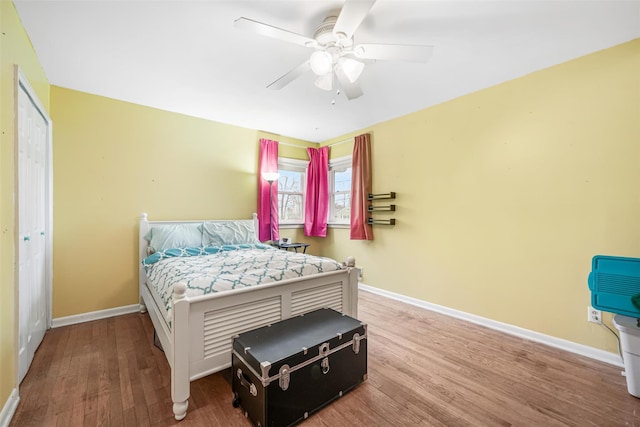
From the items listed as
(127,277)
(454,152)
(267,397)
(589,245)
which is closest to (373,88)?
(454,152)

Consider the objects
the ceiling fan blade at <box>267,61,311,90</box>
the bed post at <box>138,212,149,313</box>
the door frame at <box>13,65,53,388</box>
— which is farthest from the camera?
the bed post at <box>138,212,149,313</box>

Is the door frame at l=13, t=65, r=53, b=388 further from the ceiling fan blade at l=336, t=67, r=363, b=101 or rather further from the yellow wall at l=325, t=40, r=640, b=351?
the yellow wall at l=325, t=40, r=640, b=351

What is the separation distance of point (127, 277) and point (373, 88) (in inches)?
138

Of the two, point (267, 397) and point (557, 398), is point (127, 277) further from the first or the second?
point (557, 398)

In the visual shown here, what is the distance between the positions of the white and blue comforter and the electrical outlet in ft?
6.78

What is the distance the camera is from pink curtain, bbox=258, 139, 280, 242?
407 cm

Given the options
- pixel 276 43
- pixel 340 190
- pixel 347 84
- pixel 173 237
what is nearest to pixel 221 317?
pixel 173 237

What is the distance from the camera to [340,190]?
181 inches

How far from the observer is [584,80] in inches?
86.0

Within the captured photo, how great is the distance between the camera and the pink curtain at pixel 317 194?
14.9ft

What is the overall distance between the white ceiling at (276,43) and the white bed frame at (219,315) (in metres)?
1.83

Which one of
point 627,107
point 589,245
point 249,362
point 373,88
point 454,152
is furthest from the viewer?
point 454,152

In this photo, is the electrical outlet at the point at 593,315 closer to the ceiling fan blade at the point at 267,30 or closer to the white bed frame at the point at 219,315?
the white bed frame at the point at 219,315

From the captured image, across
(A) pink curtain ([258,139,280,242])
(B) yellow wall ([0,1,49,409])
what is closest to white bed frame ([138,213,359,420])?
(B) yellow wall ([0,1,49,409])
